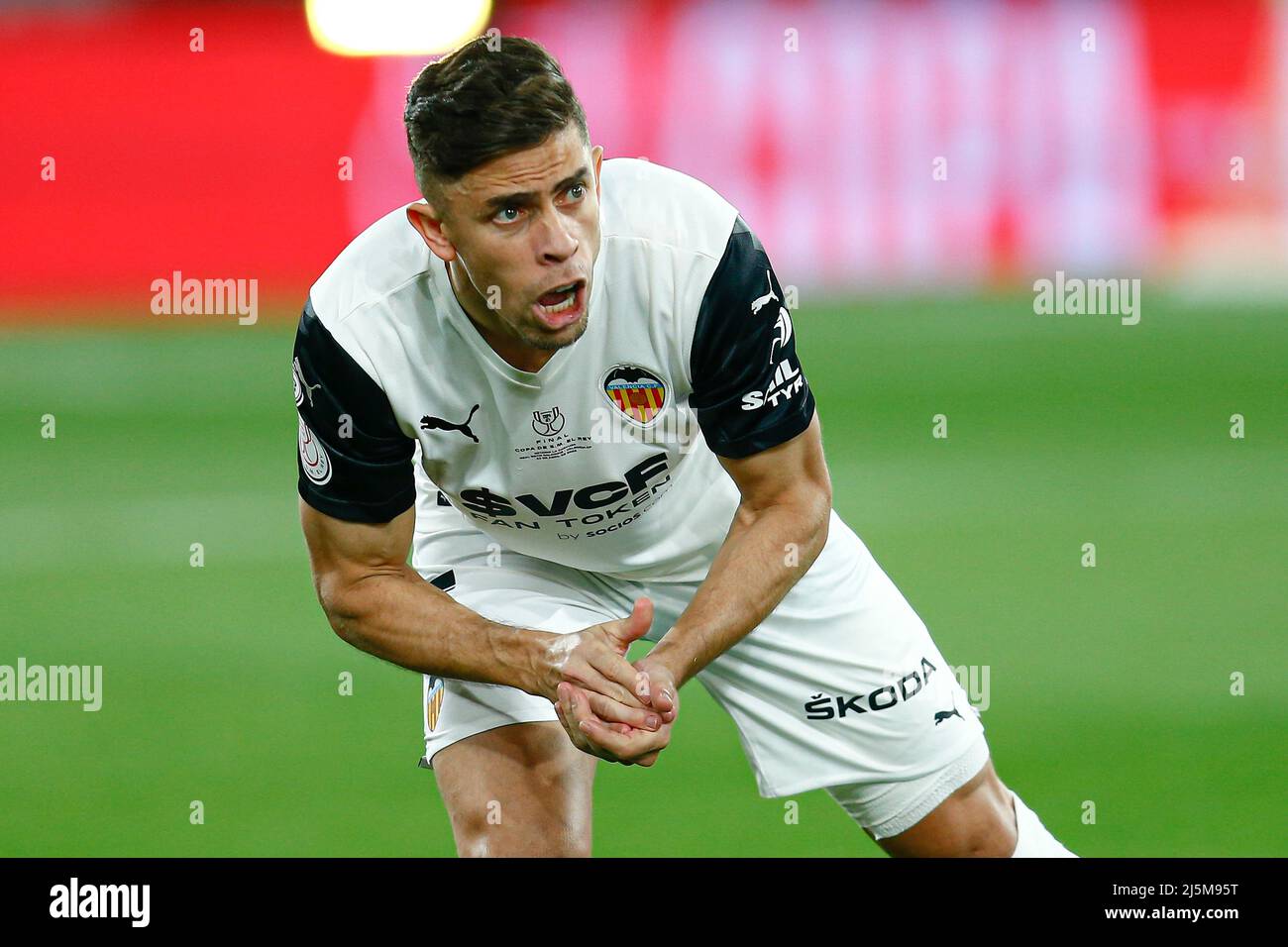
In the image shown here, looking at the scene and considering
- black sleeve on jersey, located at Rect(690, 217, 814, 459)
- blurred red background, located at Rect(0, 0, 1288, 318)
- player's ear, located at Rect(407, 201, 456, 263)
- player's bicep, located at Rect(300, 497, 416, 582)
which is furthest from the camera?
blurred red background, located at Rect(0, 0, 1288, 318)

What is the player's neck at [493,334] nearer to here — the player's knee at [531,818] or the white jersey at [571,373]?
the white jersey at [571,373]

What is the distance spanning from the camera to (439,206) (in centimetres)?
384

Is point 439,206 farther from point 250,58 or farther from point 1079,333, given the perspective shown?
point 250,58

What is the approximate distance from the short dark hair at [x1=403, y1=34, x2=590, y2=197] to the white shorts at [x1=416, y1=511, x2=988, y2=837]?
52.3 inches

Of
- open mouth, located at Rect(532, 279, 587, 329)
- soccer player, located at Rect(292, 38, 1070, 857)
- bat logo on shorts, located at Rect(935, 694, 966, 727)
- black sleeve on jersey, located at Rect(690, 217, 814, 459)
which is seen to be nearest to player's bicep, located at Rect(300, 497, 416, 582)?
soccer player, located at Rect(292, 38, 1070, 857)

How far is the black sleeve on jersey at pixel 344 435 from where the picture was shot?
4.04m

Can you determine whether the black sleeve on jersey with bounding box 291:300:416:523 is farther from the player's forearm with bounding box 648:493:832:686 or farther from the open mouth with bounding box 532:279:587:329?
the player's forearm with bounding box 648:493:832:686

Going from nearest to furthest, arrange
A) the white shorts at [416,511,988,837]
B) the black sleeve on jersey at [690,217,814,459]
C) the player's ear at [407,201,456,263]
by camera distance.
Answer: the player's ear at [407,201,456,263], the black sleeve on jersey at [690,217,814,459], the white shorts at [416,511,988,837]

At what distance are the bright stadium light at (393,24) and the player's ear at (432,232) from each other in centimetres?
1307

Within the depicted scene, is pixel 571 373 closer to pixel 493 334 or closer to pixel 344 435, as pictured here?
pixel 493 334

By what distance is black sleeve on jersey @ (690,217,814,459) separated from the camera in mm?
4027

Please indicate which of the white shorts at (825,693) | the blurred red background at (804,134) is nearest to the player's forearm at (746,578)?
the white shorts at (825,693)

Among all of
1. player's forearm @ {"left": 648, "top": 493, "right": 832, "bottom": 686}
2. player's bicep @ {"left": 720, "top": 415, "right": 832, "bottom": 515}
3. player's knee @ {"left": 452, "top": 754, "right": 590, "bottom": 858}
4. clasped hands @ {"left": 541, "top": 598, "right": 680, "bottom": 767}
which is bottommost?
player's knee @ {"left": 452, "top": 754, "right": 590, "bottom": 858}

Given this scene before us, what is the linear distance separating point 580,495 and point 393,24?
1423 centimetres
